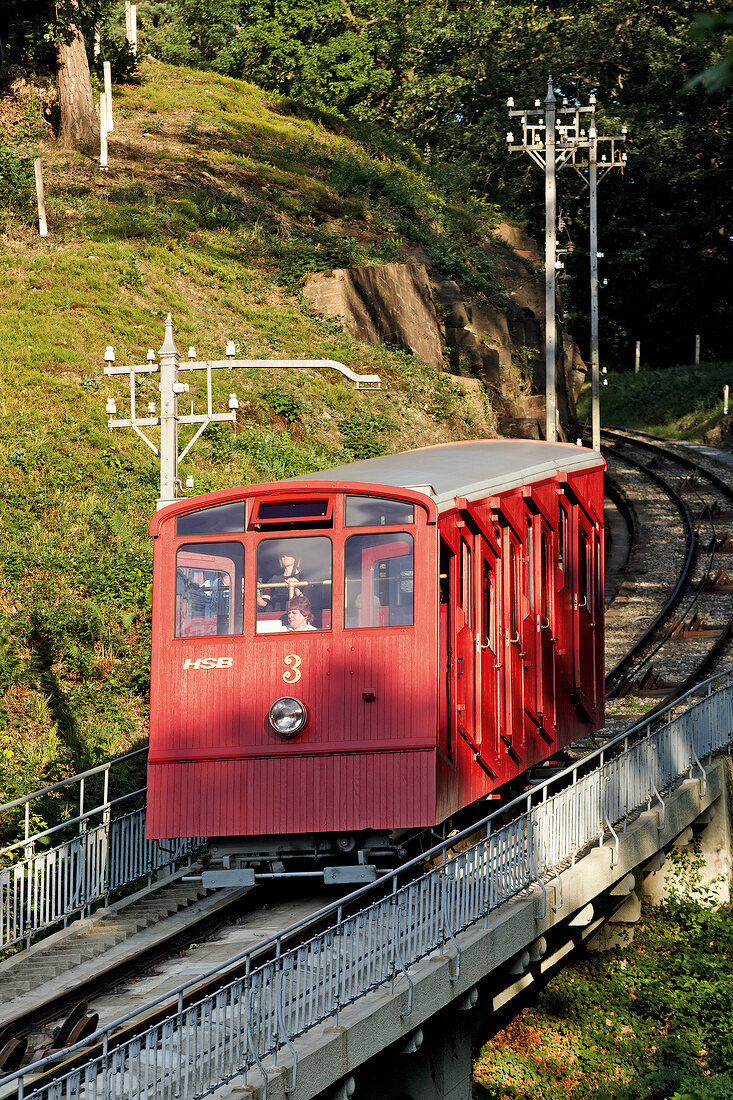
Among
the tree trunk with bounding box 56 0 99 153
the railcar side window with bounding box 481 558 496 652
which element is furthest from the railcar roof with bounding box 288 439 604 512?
the tree trunk with bounding box 56 0 99 153

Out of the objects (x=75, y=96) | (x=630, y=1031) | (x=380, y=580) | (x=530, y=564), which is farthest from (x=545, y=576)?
(x=75, y=96)

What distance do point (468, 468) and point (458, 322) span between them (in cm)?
2614

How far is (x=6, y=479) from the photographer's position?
75.8 ft

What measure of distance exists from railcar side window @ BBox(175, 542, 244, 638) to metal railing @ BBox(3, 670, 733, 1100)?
110 inches

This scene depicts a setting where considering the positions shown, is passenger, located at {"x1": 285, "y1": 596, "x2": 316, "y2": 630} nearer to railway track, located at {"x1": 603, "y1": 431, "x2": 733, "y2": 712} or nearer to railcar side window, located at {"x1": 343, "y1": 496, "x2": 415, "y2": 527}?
railcar side window, located at {"x1": 343, "y1": 496, "x2": 415, "y2": 527}

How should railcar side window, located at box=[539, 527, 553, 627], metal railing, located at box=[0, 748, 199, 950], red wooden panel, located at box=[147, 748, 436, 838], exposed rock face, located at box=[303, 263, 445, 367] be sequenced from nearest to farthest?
1. red wooden panel, located at box=[147, 748, 436, 838]
2. metal railing, located at box=[0, 748, 199, 950]
3. railcar side window, located at box=[539, 527, 553, 627]
4. exposed rock face, located at box=[303, 263, 445, 367]

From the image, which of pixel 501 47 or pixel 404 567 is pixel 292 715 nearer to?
pixel 404 567

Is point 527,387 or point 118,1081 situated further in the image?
point 527,387

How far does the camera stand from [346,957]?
384 inches

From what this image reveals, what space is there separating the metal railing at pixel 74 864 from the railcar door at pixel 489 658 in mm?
3788

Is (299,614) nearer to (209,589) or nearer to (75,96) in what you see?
(209,589)

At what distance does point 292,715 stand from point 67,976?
9.84 ft

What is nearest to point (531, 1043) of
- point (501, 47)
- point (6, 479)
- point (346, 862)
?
point (346, 862)

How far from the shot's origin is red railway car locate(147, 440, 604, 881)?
11664 mm
